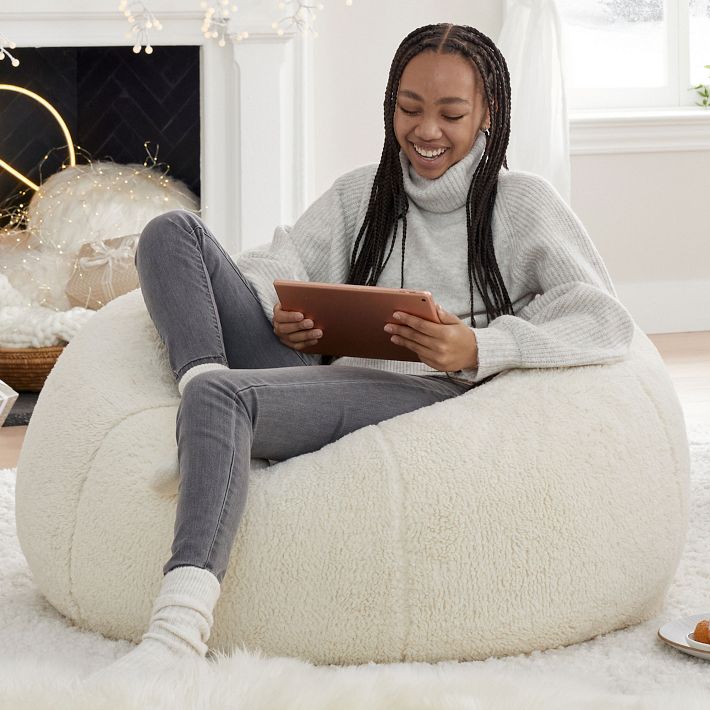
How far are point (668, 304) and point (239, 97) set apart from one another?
5.74ft

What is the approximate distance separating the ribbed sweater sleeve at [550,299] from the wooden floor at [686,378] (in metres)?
1.23

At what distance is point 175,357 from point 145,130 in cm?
236

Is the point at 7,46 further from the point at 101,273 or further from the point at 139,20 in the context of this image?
the point at 101,273

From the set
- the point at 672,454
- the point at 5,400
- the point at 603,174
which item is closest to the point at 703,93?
the point at 603,174

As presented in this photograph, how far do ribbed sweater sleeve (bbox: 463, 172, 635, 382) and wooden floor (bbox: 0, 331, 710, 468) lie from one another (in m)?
1.23

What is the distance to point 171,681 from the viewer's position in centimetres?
121

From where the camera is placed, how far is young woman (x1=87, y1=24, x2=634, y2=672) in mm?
1560

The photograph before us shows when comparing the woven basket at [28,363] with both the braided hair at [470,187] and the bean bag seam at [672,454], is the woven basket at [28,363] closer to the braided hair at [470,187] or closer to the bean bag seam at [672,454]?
the braided hair at [470,187]

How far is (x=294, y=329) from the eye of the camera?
1853 mm

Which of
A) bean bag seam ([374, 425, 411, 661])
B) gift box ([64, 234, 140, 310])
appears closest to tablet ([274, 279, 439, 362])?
bean bag seam ([374, 425, 411, 661])

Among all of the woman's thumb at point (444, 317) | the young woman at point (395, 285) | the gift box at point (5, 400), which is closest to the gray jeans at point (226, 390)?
the young woman at point (395, 285)

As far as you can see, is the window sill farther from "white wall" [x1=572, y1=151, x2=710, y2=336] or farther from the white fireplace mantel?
the white fireplace mantel

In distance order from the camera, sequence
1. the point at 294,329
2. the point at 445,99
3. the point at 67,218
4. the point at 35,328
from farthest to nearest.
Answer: the point at 67,218
the point at 35,328
the point at 445,99
the point at 294,329

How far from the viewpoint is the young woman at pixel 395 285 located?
1.56 metres
